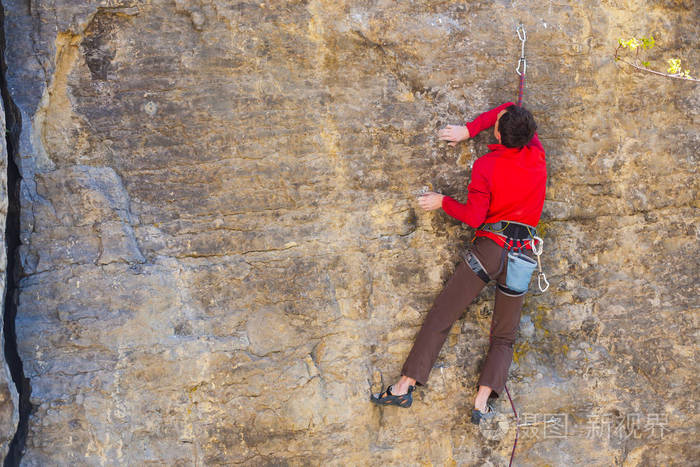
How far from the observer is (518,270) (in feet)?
12.3

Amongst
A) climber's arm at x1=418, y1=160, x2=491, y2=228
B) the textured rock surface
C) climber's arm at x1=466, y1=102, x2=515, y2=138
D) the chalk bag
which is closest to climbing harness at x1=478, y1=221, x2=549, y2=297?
the chalk bag

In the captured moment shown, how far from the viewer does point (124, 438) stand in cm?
368

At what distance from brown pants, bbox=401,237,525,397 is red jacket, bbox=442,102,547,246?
23cm

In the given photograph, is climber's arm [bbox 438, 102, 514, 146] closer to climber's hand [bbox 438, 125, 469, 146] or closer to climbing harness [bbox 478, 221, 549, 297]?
climber's hand [bbox 438, 125, 469, 146]

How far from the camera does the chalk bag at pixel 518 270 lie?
3.73 metres

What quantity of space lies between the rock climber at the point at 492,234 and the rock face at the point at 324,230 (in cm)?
14

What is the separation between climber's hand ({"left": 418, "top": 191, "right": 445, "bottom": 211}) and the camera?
383 cm

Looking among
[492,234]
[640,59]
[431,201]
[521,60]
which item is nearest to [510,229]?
[492,234]

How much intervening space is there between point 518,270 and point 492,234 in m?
0.26

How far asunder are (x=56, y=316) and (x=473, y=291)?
2.48 metres

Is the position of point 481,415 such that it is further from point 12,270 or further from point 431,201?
point 12,270

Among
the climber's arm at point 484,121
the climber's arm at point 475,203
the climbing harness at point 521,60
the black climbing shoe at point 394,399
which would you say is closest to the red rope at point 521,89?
the climbing harness at point 521,60

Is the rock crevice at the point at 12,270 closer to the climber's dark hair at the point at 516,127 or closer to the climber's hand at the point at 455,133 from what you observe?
the climber's hand at the point at 455,133

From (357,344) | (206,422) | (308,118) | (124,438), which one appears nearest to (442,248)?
(357,344)
